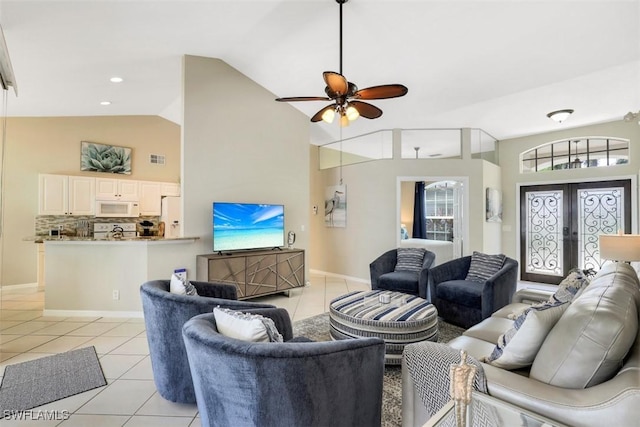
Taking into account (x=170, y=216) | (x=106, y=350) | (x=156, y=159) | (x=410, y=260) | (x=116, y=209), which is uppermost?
(x=156, y=159)

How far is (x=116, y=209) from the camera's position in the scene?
6254 mm

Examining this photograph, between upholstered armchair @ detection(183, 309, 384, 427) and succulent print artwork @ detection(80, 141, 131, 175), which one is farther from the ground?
succulent print artwork @ detection(80, 141, 131, 175)

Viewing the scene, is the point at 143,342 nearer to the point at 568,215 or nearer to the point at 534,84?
the point at 534,84

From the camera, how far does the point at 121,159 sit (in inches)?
254

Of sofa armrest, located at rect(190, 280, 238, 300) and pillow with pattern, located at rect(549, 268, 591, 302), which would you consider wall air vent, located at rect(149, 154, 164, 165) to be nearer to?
sofa armrest, located at rect(190, 280, 238, 300)

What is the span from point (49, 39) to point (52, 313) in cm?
325

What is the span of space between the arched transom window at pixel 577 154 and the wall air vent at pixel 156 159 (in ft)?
25.1

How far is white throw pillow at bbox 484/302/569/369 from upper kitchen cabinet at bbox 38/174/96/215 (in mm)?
7017

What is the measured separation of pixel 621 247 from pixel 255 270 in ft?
13.5

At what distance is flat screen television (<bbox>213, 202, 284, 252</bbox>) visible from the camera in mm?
4426

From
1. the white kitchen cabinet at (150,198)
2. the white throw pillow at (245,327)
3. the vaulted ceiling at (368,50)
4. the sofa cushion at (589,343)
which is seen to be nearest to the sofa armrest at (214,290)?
the white throw pillow at (245,327)

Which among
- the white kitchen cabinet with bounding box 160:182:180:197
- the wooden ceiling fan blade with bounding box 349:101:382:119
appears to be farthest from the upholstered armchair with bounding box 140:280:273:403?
the white kitchen cabinet with bounding box 160:182:180:197

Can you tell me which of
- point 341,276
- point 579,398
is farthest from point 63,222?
point 579,398

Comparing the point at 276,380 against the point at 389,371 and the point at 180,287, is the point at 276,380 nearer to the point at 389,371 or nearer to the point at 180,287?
the point at 180,287
